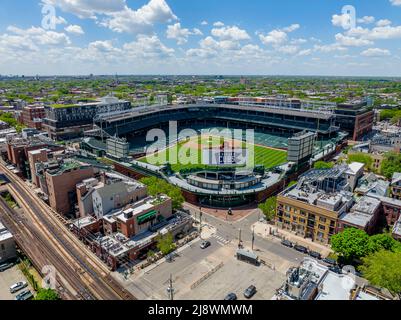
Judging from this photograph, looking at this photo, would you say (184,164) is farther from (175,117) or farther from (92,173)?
(175,117)

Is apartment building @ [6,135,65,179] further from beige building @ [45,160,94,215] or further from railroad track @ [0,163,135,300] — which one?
beige building @ [45,160,94,215]

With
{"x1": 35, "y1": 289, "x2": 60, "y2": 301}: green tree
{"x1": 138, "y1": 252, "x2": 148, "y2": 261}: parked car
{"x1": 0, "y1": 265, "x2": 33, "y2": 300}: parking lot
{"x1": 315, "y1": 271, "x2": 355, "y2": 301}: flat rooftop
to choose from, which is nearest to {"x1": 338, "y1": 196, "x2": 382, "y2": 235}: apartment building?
A: {"x1": 315, "y1": 271, "x2": 355, "y2": 301}: flat rooftop

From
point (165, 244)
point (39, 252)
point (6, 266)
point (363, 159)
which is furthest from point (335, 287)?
point (363, 159)

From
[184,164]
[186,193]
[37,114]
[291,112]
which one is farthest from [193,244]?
[37,114]

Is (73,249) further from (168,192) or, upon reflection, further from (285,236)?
(285,236)
